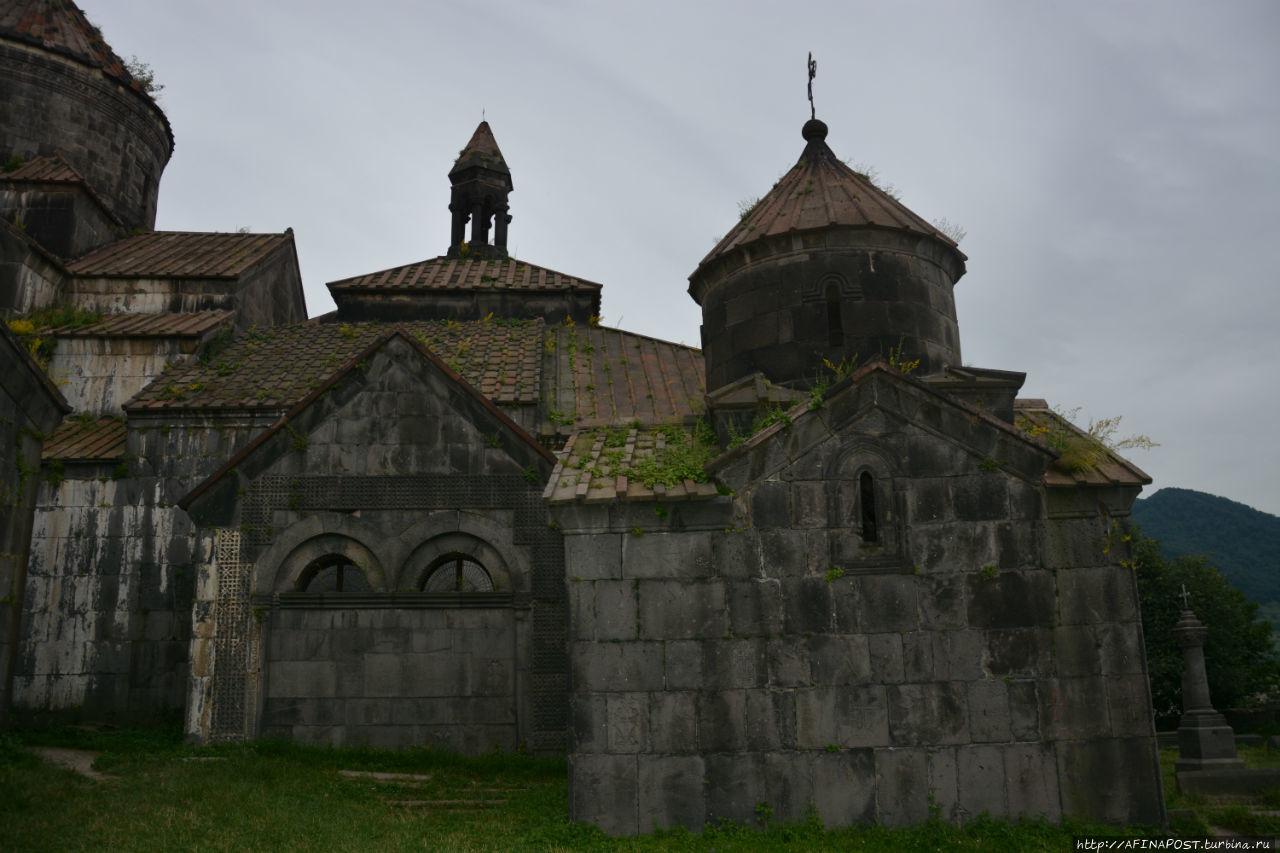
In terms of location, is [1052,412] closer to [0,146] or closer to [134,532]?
[134,532]

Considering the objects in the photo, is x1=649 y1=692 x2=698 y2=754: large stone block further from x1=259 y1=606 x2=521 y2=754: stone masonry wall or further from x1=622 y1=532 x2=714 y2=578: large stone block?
x1=259 y1=606 x2=521 y2=754: stone masonry wall

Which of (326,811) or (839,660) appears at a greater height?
(839,660)

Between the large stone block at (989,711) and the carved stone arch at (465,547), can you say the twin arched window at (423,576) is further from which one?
the large stone block at (989,711)

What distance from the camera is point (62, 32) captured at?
17.3 metres

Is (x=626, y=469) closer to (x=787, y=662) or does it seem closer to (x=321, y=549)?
(x=787, y=662)

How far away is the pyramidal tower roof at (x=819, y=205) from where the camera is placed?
31.7ft

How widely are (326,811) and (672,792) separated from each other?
2.87m

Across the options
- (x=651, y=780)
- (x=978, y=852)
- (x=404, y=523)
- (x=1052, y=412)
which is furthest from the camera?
(x=404, y=523)

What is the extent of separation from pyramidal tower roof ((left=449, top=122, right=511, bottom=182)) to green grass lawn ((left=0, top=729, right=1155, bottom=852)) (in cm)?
1251

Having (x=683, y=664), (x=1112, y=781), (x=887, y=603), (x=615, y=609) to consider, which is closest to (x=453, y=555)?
(x=615, y=609)

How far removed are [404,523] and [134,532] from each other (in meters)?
4.19

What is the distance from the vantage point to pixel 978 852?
662 cm

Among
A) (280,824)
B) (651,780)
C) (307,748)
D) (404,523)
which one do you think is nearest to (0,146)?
(404,523)

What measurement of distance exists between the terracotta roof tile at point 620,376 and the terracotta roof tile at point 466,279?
100 cm
